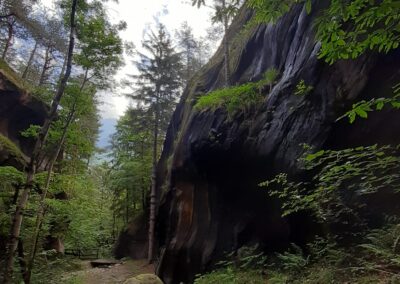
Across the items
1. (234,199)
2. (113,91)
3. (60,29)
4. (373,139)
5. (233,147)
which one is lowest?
(234,199)

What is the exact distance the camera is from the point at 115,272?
647 inches

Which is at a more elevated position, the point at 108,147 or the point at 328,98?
the point at 108,147

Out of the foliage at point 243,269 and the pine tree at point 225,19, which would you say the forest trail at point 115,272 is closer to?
the foliage at point 243,269

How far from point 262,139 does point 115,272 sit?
12417 mm

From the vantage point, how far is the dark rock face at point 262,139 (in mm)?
6668

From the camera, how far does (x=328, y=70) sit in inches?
281

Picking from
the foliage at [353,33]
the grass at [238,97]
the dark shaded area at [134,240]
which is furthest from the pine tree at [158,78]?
the foliage at [353,33]

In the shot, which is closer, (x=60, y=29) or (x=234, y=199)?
(x=234, y=199)

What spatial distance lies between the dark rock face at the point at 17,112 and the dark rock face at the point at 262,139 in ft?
30.3

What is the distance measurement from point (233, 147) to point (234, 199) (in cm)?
188

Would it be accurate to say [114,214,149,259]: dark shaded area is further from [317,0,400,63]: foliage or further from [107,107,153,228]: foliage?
[317,0,400,63]: foliage

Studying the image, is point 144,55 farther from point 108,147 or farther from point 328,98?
point 328,98

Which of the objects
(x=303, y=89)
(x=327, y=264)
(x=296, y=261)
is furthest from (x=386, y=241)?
(x=303, y=89)

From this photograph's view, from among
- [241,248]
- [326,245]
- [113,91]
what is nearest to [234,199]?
[241,248]
